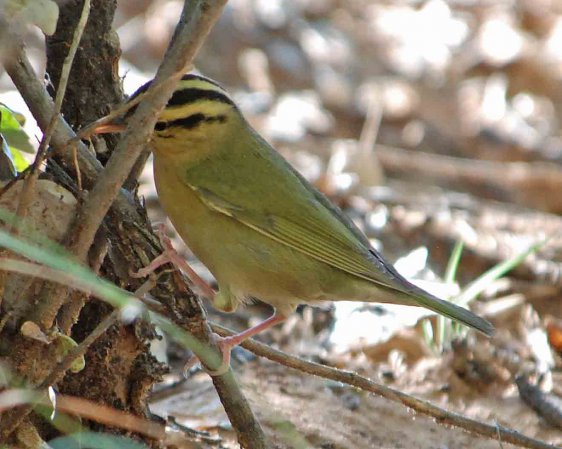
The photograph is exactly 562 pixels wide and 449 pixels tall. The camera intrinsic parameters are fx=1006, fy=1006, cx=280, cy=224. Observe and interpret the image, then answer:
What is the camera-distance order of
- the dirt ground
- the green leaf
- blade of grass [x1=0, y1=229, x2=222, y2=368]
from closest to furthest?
blade of grass [x1=0, y1=229, x2=222, y2=368] → the green leaf → the dirt ground

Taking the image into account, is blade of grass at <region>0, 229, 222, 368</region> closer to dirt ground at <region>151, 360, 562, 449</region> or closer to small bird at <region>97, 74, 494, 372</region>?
small bird at <region>97, 74, 494, 372</region>

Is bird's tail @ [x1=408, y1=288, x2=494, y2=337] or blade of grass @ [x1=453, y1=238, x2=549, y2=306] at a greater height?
blade of grass @ [x1=453, y1=238, x2=549, y2=306]

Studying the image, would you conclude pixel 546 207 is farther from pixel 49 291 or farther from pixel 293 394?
pixel 49 291

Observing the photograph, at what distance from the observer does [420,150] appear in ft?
27.3

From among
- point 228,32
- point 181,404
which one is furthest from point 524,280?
point 228,32

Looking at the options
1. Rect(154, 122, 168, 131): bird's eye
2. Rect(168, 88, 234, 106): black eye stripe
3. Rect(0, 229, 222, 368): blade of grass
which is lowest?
Rect(0, 229, 222, 368): blade of grass

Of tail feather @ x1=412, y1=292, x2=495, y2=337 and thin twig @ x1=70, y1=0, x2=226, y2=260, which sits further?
tail feather @ x1=412, y1=292, x2=495, y2=337

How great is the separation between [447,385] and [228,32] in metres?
5.42

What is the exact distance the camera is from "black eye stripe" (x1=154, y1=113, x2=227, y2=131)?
3564mm

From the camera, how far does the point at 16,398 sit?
2.44m

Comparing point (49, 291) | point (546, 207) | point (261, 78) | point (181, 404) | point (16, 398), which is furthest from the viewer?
point (261, 78)

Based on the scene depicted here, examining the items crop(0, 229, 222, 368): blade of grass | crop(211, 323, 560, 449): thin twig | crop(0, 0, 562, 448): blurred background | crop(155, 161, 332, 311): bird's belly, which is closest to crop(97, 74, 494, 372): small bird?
crop(155, 161, 332, 311): bird's belly

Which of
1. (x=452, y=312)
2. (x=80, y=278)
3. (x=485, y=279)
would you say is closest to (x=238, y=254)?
(x=452, y=312)

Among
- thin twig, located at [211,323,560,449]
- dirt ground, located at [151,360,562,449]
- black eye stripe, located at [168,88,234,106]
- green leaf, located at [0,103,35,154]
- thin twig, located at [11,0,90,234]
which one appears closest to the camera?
thin twig, located at [11,0,90,234]
